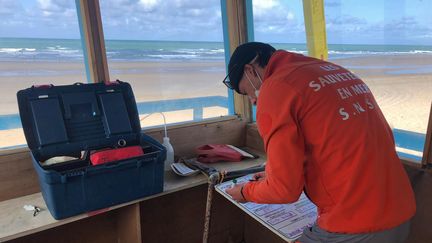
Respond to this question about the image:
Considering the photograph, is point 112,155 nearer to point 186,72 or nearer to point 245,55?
point 245,55

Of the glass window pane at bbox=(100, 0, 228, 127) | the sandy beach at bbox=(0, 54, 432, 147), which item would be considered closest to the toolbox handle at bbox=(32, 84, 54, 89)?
the sandy beach at bbox=(0, 54, 432, 147)

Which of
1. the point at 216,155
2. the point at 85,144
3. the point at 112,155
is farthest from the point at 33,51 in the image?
the point at 216,155

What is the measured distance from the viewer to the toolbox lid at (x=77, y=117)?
1.46 m

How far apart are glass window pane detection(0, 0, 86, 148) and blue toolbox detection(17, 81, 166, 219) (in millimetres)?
201

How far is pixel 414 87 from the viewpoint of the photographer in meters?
1.46

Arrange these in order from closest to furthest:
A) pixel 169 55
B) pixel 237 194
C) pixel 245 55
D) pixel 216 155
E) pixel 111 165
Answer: pixel 245 55 < pixel 237 194 < pixel 111 165 < pixel 216 155 < pixel 169 55

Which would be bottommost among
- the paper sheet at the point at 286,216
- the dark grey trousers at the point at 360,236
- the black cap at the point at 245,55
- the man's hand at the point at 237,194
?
the paper sheet at the point at 286,216

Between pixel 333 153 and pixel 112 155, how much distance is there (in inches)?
36.3

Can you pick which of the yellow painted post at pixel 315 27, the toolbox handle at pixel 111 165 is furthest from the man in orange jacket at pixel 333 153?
the yellow painted post at pixel 315 27

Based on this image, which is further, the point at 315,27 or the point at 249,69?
the point at 315,27

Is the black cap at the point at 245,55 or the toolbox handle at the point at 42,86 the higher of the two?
the black cap at the point at 245,55

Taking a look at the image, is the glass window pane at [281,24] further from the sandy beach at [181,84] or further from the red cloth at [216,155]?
→ the red cloth at [216,155]

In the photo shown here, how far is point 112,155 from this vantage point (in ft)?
4.62

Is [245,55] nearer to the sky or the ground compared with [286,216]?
nearer to the sky
